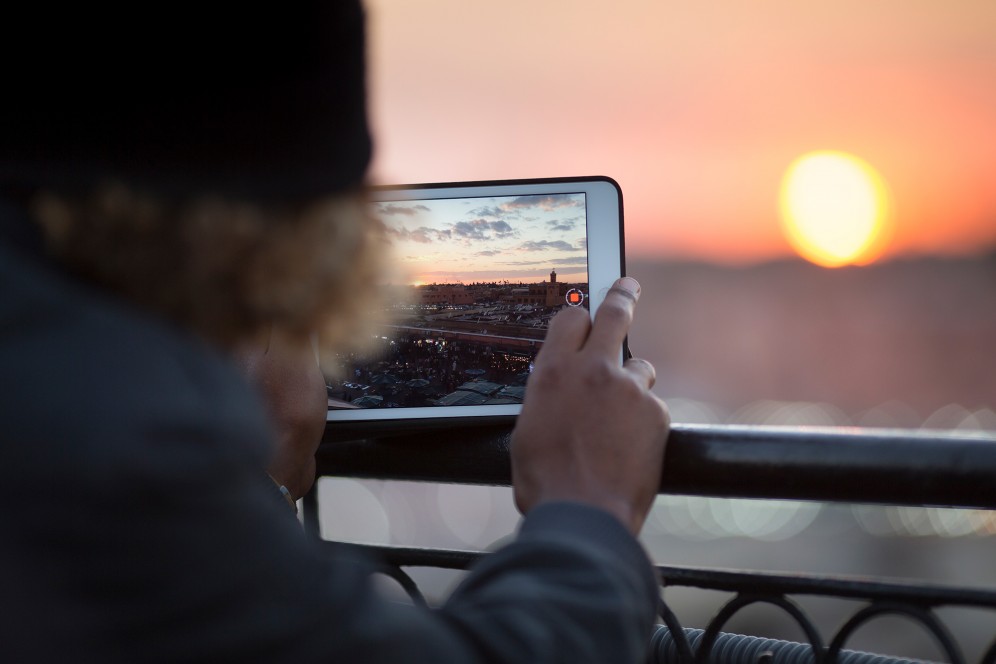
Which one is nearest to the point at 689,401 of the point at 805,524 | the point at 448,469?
the point at 805,524

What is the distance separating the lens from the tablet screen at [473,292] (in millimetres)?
1540

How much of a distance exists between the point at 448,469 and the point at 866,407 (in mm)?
118663

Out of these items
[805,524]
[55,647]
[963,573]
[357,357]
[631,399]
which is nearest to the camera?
[55,647]

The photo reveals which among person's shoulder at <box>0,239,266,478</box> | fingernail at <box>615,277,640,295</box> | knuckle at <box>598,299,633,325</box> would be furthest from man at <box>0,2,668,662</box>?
fingernail at <box>615,277,640,295</box>

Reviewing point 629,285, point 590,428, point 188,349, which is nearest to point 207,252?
point 188,349

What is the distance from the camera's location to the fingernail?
1.23 metres

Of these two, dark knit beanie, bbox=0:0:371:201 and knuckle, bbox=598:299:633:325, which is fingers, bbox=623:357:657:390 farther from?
dark knit beanie, bbox=0:0:371:201

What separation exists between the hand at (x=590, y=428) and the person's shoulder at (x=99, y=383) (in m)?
0.39

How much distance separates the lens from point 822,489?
114 cm

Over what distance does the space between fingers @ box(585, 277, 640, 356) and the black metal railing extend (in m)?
0.16

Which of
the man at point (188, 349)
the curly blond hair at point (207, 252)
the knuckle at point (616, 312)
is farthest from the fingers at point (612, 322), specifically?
the curly blond hair at point (207, 252)

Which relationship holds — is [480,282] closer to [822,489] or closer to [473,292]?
[473,292]

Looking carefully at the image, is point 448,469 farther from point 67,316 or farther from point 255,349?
point 67,316

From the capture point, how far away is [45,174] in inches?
26.7
